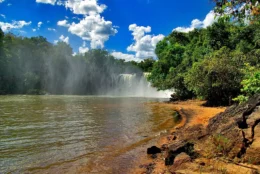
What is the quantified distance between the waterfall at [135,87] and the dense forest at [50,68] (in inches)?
144

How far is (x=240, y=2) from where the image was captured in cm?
492

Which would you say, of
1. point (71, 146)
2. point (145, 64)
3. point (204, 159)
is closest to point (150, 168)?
Result: point (204, 159)

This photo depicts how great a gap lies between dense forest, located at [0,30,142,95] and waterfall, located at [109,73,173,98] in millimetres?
3664

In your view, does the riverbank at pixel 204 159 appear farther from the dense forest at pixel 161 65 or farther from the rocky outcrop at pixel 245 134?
the dense forest at pixel 161 65

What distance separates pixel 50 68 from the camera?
58094 millimetres

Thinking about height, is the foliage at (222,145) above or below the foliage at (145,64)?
below

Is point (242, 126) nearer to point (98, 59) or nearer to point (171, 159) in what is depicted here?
point (171, 159)

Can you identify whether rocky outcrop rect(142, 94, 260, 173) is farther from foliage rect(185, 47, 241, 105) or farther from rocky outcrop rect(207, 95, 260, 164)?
foliage rect(185, 47, 241, 105)

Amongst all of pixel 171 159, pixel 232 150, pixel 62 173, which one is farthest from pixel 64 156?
pixel 232 150

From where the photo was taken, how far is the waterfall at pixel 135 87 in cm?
4506

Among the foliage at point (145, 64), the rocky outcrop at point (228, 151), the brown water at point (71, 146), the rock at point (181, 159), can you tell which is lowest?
the brown water at point (71, 146)

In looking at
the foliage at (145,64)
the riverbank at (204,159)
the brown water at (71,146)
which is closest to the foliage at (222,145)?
the riverbank at (204,159)

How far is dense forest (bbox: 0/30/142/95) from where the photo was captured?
52034 millimetres

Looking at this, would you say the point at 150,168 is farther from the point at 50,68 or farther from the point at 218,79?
the point at 50,68
